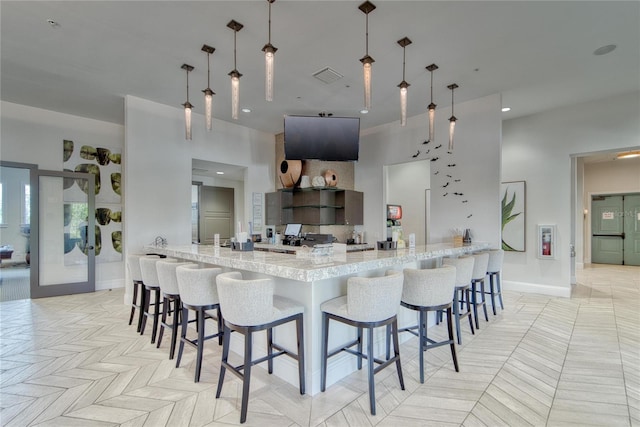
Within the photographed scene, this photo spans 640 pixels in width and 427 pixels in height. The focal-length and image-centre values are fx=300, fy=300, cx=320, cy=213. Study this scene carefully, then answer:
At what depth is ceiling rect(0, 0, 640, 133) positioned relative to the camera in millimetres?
2830

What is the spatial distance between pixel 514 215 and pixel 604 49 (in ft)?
10.3

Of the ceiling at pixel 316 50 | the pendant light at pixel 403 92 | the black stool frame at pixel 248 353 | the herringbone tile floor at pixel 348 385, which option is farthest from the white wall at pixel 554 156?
the black stool frame at pixel 248 353

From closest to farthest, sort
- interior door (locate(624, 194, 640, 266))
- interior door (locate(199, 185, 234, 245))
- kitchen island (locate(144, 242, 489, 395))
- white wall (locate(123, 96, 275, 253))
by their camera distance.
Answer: kitchen island (locate(144, 242, 489, 395))
white wall (locate(123, 96, 275, 253))
interior door (locate(199, 185, 234, 245))
interior door (locate(624, 194, 640, 266))

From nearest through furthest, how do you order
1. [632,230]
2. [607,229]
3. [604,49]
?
[604,49]
[632,230]
[607,229]

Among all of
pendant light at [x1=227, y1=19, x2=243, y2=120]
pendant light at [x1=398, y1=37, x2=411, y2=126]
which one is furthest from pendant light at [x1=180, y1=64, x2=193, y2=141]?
pendant light at [x1=398, y1=37, x2=411, y2=126]

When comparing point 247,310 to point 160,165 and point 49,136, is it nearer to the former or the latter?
point 160,165

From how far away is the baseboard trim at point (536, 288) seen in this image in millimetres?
5227

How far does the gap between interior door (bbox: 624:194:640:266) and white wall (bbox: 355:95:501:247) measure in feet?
24.0

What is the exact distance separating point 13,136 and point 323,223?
554 centimetres

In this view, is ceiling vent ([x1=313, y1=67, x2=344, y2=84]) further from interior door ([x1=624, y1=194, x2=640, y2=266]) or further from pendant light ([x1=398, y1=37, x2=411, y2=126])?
interior door ([x1=624, y1=194, x2=640, y2=266])

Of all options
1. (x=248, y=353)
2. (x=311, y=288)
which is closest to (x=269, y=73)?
(x=311, y=288)

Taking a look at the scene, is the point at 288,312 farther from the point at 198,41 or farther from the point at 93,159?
the point at 93,159

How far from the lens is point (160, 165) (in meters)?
5.11

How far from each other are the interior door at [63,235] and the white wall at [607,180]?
39.1 ft
